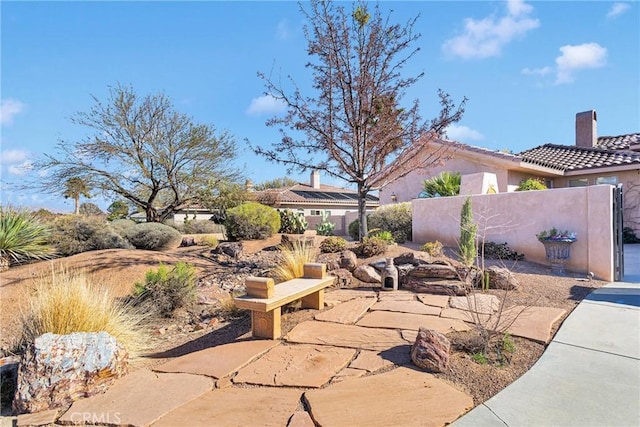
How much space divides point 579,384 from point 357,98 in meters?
7.65

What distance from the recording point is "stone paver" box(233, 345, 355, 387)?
3045 millimetres

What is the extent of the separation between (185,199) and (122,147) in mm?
3727

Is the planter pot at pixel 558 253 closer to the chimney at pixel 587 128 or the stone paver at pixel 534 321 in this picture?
the stone paver at pixel 534 321

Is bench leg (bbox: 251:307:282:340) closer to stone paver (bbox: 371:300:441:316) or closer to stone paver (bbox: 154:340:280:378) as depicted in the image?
stone paver (bbox: 154:340:280:378)

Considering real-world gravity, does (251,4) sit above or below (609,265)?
above

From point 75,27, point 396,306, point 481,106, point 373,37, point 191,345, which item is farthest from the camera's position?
point 481,106

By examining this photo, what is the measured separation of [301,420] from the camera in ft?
7.93

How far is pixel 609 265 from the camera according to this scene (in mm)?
7641

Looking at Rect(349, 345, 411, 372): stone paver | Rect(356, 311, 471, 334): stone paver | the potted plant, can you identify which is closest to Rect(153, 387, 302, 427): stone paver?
Rect(349, 345, 411, 372): stone paver

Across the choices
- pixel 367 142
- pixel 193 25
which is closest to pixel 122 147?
pixel 193 25

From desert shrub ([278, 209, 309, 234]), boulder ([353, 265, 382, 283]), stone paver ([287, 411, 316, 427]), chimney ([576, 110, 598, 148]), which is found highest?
chimney ([576, 110, 598, 148])

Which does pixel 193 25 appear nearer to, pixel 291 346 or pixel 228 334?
pixel 228 334

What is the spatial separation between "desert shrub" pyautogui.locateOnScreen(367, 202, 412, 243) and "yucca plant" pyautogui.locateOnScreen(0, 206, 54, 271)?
10.7m

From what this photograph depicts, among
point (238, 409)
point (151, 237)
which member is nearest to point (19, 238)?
point (151, 237)
